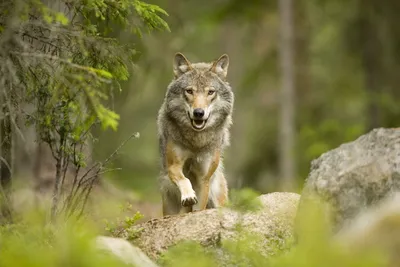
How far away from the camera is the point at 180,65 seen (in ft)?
32.8

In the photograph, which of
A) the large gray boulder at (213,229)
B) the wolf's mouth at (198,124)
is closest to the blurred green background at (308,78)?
the wolf's mouth at (198,124)

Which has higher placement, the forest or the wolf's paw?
the forest

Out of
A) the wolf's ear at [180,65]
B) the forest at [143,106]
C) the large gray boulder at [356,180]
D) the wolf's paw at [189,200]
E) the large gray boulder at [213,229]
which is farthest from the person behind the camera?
the wolf's ear at [180,65]

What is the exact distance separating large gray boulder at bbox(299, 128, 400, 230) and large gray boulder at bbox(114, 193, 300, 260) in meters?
0.44

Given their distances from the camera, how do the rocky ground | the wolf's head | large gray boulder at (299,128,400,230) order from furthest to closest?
the wolf's head → large gray boulder at (299,128,400,230) → the rocky ground

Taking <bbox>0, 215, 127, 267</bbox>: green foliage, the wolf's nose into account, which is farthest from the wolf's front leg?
<bbox>0, 215, 127, 267</bbox>: green foliage

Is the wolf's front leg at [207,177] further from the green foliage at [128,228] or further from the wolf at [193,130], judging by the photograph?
the green foliage at [128,228]

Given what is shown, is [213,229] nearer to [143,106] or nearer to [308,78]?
[308,78]

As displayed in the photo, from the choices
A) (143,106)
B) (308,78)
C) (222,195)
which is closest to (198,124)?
(222,195)

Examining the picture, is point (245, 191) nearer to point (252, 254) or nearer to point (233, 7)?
point (252, 254)

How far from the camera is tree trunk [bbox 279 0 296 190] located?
20.6 metres

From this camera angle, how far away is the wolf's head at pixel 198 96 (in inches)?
377

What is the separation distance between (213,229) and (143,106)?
21.0 meters

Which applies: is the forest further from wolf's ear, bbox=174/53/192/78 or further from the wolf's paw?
the wolf's paw
